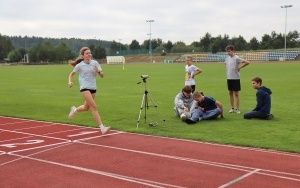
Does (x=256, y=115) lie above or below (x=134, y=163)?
above

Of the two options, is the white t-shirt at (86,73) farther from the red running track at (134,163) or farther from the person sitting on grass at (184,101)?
the person sitting on grass at (184,101)

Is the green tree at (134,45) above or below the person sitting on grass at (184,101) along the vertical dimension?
above

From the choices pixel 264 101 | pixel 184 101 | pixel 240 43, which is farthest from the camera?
pixel 240 43

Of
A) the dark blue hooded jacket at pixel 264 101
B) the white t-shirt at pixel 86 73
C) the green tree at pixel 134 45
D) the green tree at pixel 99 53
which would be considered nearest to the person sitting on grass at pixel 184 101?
the dark blue hooded jacket at pixel 264 101

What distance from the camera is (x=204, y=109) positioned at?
36.4 feet

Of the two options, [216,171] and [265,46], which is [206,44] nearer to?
[265,46]

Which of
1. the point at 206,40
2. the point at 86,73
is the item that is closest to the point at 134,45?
the point at 206,40

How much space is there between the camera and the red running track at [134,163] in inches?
228

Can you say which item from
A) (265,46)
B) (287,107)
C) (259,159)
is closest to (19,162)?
(259,159)

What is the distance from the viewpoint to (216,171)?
6.22 meters

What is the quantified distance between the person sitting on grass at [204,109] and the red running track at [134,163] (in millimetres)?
2276

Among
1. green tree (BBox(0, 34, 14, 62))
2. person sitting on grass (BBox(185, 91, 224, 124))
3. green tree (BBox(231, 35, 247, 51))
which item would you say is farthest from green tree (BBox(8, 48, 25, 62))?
person sitting on grass (BBox(185, 91, 224, 124))

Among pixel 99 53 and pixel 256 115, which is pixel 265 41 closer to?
pixel 99 53

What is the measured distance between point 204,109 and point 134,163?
474cm
